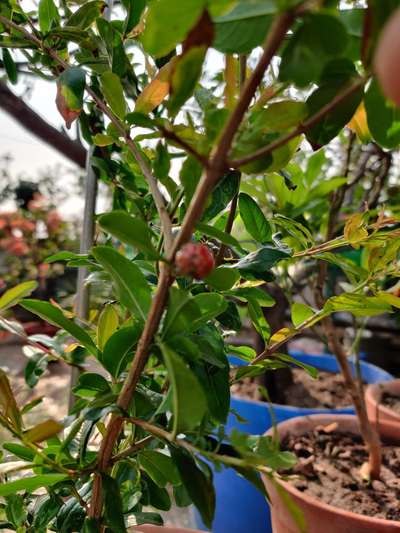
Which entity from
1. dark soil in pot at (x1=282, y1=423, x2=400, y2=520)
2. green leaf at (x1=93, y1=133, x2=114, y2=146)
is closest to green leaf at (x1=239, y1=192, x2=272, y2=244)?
green leaf at (x1=93, y1=133, x2=114, y2=146)

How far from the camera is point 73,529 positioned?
0.35 m

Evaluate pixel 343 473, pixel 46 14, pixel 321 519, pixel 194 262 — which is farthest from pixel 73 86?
pixel 343 473

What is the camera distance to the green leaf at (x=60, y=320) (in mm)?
330

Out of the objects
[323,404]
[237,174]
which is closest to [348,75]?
[237,174]

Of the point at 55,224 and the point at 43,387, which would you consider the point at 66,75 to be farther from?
the point at 55,224

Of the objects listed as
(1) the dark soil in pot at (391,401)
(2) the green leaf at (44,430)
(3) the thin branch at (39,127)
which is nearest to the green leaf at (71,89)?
(2) the green leaf at (44,430)

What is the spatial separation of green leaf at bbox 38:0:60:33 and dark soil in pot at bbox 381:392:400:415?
2.94ft

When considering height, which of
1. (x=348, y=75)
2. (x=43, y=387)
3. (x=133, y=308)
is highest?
(x=348, y=75)

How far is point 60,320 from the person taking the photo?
33 centimetres

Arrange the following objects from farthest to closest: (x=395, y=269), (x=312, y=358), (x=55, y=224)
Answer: (x=55, y=224)
(x=312, y=358)
(x=395, y=269)

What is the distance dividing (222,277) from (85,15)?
0.30m

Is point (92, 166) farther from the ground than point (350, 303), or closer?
farther from the ground

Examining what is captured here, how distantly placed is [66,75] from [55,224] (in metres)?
2.41

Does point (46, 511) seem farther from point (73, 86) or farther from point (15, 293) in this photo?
point (73, 86)
